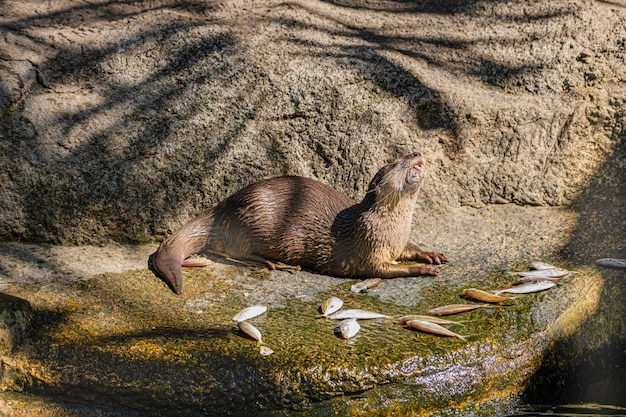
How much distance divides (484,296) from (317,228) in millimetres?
872

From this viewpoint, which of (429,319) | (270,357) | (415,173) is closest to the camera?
(270,357)

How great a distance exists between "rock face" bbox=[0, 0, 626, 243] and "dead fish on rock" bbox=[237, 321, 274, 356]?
1113 mm

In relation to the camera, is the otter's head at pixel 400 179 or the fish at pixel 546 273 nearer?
the fish at pixel 546 273

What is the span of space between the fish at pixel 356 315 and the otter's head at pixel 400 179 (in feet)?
2.31

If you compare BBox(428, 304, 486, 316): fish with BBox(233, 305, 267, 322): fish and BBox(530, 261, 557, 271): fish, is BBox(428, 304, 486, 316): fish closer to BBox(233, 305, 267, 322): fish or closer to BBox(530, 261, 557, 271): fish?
BBox(530, 261, 557, 271): fish

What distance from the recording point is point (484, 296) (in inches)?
114

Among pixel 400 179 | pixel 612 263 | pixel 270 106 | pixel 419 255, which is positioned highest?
pixel 270 106

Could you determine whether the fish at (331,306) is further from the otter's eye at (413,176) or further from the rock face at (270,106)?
the rock face at (270,106)

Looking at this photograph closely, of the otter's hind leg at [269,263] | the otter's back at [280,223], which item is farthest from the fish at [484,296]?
the otter's hind leg at [269,263]

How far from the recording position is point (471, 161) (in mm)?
3887

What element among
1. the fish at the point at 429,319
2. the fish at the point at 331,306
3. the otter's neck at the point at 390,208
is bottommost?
the fish at the point at 331,306

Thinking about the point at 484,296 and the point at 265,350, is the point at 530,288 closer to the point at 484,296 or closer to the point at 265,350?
the point at 484,296

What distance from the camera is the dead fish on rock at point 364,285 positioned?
319 centimetres

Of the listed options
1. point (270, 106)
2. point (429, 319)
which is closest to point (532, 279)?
point (429, 319)
